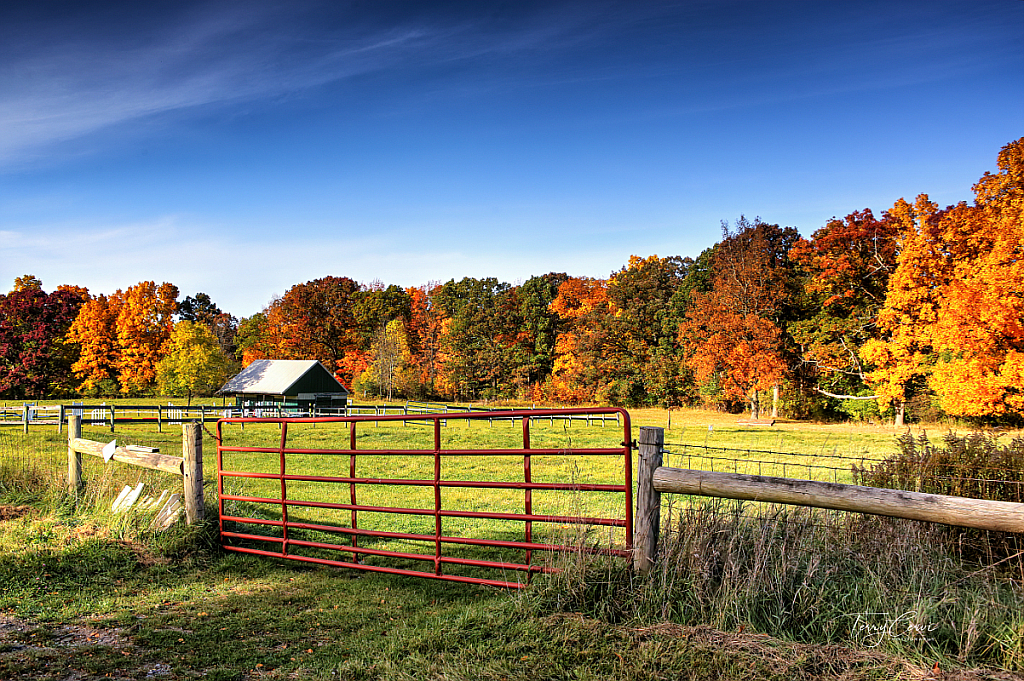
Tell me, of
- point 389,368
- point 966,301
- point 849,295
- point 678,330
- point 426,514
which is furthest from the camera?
point 389,368

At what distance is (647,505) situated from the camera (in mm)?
4953

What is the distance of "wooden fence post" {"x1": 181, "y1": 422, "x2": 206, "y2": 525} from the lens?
7496mm

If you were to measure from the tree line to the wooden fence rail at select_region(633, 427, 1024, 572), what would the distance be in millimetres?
23912

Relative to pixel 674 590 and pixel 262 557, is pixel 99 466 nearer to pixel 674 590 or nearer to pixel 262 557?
pixel 262 557

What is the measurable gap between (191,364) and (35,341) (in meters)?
22.1

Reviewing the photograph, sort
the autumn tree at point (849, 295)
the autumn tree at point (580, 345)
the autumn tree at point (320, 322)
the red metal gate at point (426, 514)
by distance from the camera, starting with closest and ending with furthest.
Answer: the red metal gate at point (426, 514), the autumn tree at point (849, 295), the autumn tree at point (580, 345), the autumn tree at point (320, 322)

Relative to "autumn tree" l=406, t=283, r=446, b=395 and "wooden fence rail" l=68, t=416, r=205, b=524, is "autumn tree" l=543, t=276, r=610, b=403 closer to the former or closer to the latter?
"autumn tree" l=406, t=283, r=446, b=395

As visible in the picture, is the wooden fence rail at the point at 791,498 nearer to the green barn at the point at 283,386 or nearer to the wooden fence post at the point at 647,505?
the wooden fence post at the point at 647,505

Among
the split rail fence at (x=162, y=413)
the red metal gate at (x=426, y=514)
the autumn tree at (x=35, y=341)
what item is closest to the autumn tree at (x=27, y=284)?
the autumn tree at (x=35, y=341)

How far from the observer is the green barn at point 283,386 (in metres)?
38.0

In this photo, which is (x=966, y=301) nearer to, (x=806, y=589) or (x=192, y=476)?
(x=806, y=589)

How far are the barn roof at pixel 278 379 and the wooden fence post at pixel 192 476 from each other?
102ft

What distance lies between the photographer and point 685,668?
13.0 feet

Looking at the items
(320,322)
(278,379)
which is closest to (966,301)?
(278,379)
